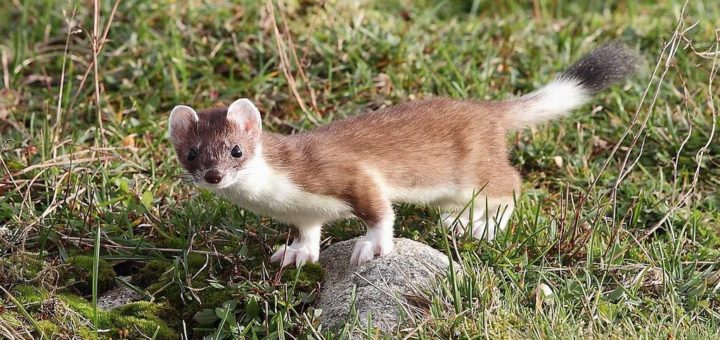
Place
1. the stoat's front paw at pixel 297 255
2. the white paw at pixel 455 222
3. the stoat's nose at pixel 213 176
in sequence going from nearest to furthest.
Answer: the stoat's nose at pixel 213 176, the stoat's front paw at pixel 297 255, the white paw at pixel 455 222

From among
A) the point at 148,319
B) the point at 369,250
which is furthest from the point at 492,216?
the point at 148,319

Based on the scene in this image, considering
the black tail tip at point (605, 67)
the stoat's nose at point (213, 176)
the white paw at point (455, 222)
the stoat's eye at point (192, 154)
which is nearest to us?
the stoat's nose at point (213, 176)

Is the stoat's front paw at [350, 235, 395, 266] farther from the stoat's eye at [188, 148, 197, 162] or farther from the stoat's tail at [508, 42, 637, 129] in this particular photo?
the stoat's tail at [508, 42, 637, 129]

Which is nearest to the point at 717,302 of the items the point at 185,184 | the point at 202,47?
the point at 185,184

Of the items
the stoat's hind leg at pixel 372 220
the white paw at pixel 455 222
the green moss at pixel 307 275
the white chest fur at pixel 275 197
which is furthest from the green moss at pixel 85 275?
the white paw at pixel 455 222

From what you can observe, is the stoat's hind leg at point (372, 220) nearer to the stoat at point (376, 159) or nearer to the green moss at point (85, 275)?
the stoat at point (376, 159)

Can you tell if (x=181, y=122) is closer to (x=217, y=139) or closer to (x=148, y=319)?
(x=217, y=139)


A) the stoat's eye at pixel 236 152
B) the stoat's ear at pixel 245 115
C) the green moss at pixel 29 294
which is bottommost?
the green moss at pixel 29 294

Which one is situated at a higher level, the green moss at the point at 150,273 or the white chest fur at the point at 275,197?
the white chest fur at the point at 275,197
